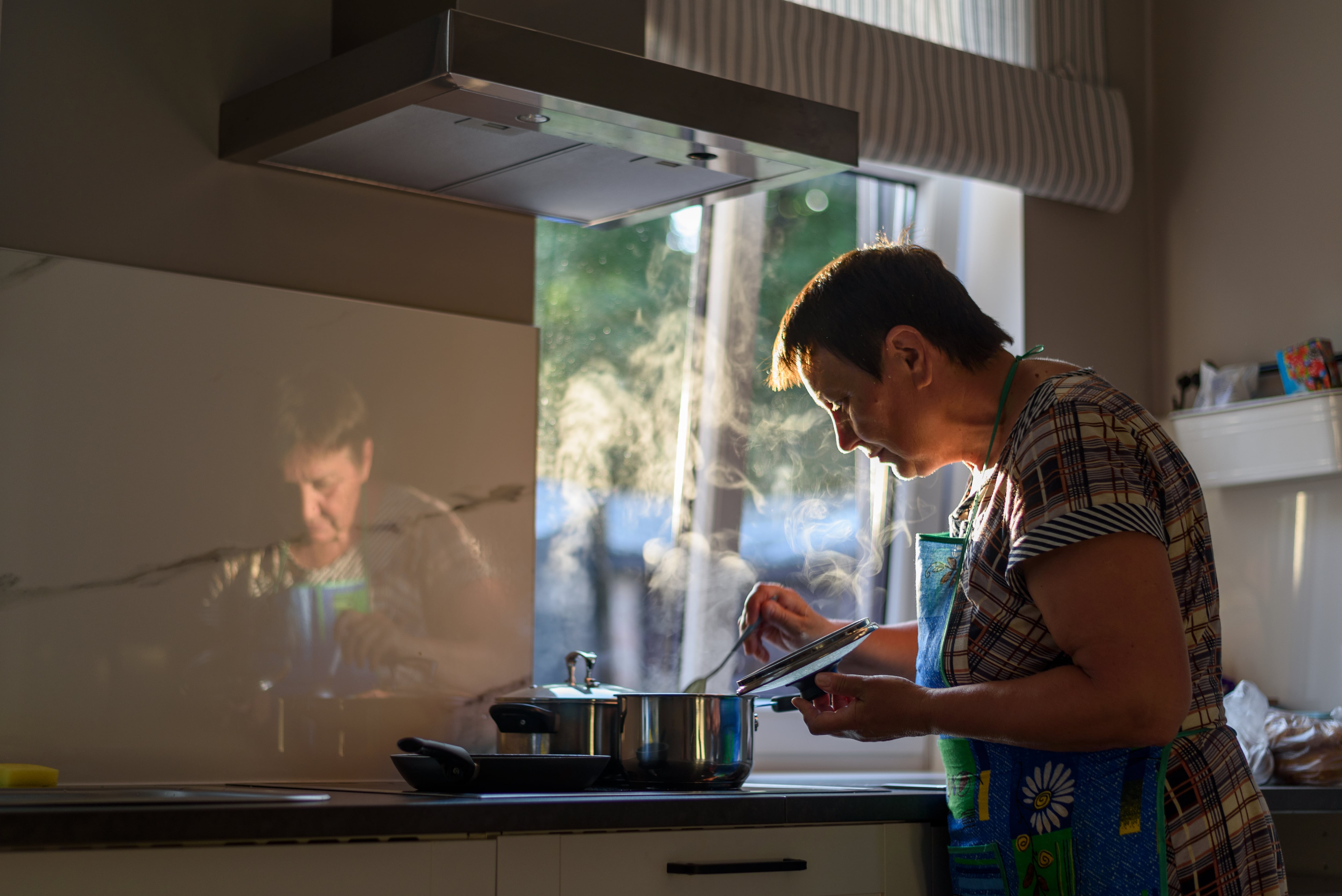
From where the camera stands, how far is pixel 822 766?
256 cm

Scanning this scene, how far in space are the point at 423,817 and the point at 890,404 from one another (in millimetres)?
708

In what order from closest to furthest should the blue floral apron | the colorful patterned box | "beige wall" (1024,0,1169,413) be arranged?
the blue floral apron, the colorful patterned box, "beige wall" (1024,0,1169,413)

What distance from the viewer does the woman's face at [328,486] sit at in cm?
186

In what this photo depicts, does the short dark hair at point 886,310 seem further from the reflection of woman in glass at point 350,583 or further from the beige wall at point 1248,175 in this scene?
the beige wall at point 1248,175

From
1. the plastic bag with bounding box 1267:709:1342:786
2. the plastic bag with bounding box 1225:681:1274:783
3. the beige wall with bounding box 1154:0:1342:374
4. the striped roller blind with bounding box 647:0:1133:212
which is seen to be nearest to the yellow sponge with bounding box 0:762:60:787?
the striped roller blind with bounding box 647:0:1133:212

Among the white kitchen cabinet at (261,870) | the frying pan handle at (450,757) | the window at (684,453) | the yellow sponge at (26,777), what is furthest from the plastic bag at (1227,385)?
the yellow sponge at (26,777)

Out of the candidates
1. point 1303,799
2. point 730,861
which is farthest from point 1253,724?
point 730,861

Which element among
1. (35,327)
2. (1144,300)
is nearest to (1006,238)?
(1144,300)

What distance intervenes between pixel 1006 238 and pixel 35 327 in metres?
1.85

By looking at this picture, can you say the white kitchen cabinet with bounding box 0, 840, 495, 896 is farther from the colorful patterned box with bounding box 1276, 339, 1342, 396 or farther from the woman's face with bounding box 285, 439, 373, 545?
the colorful patterned box with bounding box 1276, 339, 1342, 396

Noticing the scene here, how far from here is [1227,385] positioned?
2609 mm

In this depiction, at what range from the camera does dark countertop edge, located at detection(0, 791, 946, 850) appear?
3.80 ft

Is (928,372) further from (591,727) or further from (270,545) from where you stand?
(270,545)

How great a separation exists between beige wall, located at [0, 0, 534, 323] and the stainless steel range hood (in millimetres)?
48
